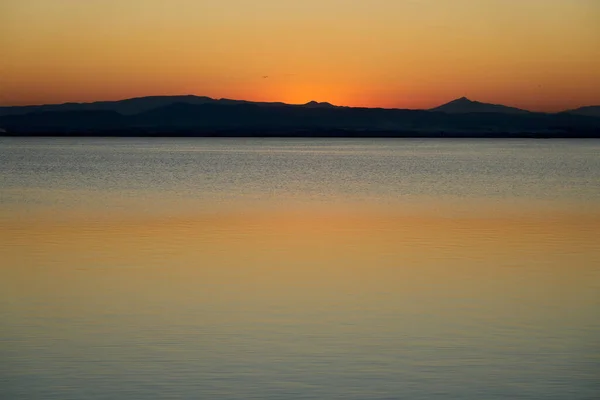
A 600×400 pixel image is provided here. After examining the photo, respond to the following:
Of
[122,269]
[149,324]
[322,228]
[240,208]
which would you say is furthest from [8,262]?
[240,208]

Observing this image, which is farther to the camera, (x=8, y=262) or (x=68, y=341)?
(x=8, y=262)

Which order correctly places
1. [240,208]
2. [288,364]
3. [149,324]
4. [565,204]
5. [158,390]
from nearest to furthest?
[158,390] → [288,364] → [149,324] → [240,208] → [565,204]

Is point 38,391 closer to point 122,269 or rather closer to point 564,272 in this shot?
point 122,269

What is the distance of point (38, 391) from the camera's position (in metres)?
8.27

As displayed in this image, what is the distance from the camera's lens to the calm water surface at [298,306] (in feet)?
28.3

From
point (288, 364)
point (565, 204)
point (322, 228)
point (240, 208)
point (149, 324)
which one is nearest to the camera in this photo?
point (288, 364)

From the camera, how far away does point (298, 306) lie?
11805 millimetres

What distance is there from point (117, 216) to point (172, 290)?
450 inches

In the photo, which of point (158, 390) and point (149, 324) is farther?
point (149, 324)

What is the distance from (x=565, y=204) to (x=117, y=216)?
43.7 ft

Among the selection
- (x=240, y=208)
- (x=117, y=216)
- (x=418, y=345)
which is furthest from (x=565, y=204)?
(x=418, y=345)

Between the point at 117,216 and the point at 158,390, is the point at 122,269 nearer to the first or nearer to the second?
the point at 158,390

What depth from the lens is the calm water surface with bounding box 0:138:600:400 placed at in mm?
8625

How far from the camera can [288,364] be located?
29.7 feet
